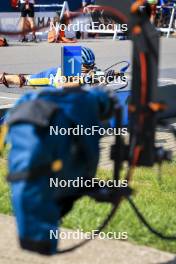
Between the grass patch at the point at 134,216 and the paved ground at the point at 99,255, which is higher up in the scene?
the paved ground at the point at 99,255

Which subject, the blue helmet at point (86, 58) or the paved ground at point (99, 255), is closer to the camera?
the paved ground at point (99, 255)

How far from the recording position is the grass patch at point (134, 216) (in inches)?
177

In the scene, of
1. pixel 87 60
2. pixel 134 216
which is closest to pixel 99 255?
pixel 134 216

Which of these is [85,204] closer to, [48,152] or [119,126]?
[119,126]

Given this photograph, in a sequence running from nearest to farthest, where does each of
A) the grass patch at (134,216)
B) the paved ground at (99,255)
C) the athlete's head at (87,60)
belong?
the paved ground at (99,255) < the grass patch at (134,216) < the athlete's head at (87,60)

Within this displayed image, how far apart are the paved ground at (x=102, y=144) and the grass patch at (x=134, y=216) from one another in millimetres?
204

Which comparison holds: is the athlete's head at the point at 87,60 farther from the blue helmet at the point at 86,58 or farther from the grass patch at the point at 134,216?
the grass patch at the point at 134,216

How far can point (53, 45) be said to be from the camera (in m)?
21.3

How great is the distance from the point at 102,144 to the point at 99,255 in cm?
352

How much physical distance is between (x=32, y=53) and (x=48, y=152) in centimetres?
1617

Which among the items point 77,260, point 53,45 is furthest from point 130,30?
point 53,45

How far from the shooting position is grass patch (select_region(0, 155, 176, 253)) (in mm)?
4492

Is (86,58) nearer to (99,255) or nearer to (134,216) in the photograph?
(134,216)

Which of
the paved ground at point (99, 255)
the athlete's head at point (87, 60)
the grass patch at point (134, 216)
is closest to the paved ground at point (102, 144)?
the paved ground at point (99, 255)
